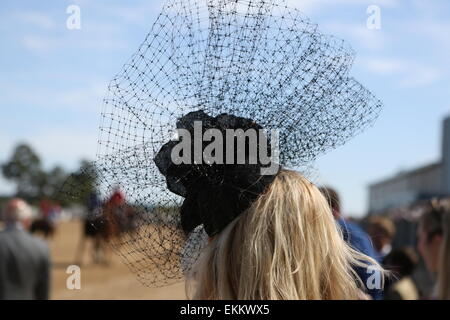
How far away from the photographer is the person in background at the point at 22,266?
587 cm

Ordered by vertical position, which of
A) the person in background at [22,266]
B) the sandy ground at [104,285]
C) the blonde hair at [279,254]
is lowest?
the sandy ground at [104,285]

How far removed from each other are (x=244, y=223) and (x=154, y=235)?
1.30ft

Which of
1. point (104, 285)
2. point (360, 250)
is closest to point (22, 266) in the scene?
point (360, 250)

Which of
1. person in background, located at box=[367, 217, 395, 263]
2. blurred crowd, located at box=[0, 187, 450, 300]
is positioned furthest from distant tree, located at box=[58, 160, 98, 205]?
person in background, located at box=[367, 217, 395, 263]

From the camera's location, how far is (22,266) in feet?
19.5

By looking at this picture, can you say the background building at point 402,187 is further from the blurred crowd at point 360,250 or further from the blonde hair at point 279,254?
the blonde hair at point 279,254

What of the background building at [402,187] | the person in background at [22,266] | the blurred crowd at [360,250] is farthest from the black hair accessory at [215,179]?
the background building at [402,187]

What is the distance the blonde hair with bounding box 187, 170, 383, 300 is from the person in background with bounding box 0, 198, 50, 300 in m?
4.30

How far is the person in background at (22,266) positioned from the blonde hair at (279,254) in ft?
14.1

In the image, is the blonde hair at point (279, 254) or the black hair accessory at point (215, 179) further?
the black hair accessory at point (215, 179)

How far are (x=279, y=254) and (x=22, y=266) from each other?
453cm

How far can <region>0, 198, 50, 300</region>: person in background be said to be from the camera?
5.87 metres

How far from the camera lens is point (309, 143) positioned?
7.10 feet

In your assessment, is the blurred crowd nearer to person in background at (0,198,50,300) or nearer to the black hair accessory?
person in background at (0,198,50,300)
